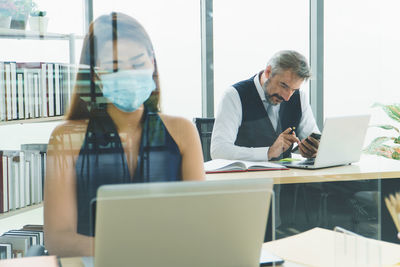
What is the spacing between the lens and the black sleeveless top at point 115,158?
127 centimetres

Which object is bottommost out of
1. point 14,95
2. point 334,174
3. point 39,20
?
point 334,174

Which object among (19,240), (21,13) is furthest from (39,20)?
(19,240)

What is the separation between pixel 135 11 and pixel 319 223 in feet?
3.77

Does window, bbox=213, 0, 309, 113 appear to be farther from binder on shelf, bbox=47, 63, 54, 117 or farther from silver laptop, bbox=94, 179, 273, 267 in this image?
silver laptop, bbox=94, 179, 273, 267

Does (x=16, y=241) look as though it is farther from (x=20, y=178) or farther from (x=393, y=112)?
(x=393, y=112)

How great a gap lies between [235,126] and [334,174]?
1.70 ft

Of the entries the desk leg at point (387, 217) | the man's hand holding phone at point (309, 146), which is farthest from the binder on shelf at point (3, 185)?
the desk leg at point (387, 217)

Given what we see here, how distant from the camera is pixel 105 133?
133 cm

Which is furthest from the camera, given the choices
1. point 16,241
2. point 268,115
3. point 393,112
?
point 393,112

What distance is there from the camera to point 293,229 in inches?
66.7

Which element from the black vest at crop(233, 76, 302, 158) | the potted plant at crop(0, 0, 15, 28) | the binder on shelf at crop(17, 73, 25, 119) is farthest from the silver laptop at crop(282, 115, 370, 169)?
the potted plant at crop(0, 0, 15, 28)

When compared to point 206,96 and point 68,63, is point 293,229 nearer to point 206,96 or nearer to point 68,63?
point 206,96

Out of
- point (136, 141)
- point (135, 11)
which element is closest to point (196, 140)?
point (136, 141)

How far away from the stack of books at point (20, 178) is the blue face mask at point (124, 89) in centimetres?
42
